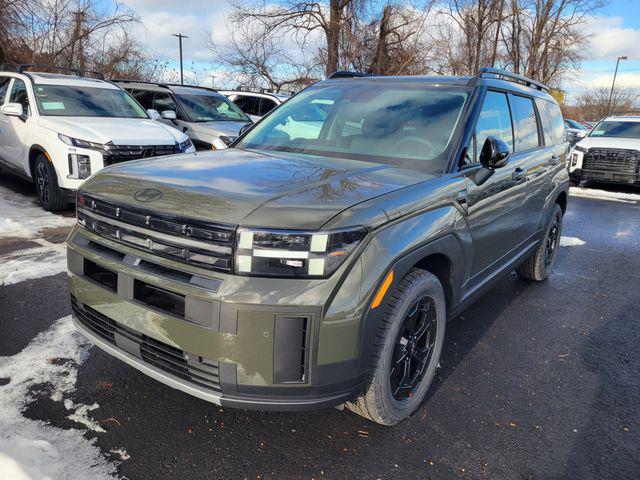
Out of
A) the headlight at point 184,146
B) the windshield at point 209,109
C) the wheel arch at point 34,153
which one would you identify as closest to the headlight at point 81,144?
the wheel arch at point 34,153

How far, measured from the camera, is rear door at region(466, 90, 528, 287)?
10.6 ft

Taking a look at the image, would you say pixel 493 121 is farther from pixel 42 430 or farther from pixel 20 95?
pixel 20 95

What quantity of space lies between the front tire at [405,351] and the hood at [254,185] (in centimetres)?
53

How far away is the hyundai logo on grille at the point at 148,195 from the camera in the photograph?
237 cm

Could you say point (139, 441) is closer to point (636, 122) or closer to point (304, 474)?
point (304, 474)

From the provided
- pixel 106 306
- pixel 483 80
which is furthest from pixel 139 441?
pixel 483 80

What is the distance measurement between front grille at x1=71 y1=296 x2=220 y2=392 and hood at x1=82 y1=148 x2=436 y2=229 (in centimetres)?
61

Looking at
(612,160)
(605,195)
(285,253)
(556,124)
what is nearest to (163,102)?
(556,124)

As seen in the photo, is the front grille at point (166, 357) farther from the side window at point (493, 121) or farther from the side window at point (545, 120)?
the side window at point (545, 120)

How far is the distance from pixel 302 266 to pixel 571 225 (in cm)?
780

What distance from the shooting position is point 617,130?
44.6ft

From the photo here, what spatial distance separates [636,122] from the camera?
1352cm

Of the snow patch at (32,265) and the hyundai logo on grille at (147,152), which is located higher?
the hyundai logo on grille at (147,152)

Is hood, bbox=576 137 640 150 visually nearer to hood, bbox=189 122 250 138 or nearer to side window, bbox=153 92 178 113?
hood, bbox=189 122 250 138
